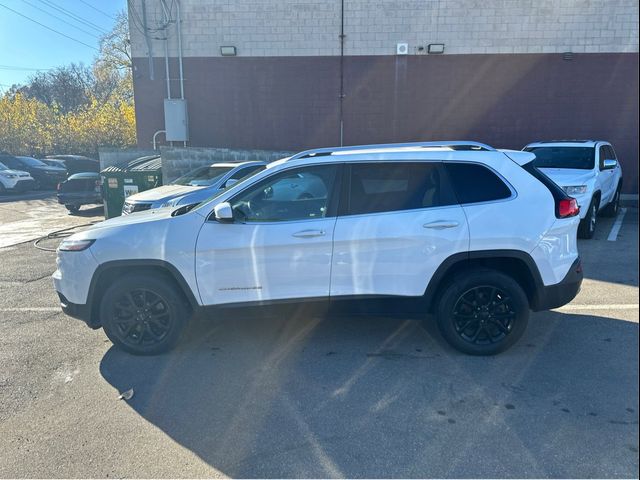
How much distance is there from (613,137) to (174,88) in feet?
44.9

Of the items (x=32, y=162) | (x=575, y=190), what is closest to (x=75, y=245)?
(x=575, y=190)

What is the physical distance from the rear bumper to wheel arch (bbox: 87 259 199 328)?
288 cm

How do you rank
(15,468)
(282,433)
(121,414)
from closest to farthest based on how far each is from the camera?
(15,468), (282,433), (121,414)

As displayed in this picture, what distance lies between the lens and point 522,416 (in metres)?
3.03

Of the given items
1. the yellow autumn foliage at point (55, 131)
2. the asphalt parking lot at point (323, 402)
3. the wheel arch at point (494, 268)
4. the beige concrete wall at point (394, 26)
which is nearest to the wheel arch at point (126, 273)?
the asphalt parking lot at point (323, 402)

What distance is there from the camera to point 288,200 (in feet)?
13.6

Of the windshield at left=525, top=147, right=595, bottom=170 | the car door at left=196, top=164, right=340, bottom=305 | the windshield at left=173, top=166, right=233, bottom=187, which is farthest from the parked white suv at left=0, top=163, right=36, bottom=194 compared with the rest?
the windshield at left=525, top=147, right=595, bottom=170

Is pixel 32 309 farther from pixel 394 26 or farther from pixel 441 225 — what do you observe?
pixel 394 26

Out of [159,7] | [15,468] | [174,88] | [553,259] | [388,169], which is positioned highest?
[159,7]

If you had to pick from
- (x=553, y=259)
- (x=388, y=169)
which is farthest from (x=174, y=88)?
(x=553, y=259)

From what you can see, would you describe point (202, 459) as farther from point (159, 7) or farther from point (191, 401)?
point (159, 7)

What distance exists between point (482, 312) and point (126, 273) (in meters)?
3.04

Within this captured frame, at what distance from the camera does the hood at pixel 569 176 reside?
25.6 ft

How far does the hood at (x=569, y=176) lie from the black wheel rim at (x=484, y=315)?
474cm
